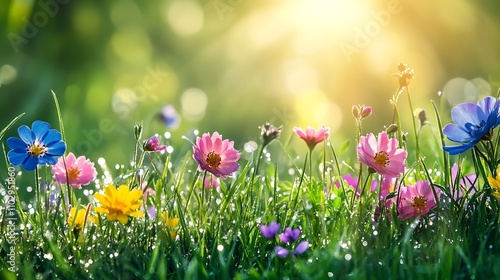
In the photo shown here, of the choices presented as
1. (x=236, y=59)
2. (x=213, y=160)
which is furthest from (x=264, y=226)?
(x=236, y=59)

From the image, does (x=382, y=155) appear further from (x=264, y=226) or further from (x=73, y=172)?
(x=73, y=172)

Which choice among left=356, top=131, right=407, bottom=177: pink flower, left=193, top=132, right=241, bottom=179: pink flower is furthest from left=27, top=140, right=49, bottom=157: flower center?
left=356, top=131, right=407, bottom=177: pink flower

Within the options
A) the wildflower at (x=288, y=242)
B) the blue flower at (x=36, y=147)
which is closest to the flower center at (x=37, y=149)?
the blue flower at (x=36, y=147)

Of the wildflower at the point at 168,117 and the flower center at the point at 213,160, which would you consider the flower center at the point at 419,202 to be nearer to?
the flower center at the point at 213,160

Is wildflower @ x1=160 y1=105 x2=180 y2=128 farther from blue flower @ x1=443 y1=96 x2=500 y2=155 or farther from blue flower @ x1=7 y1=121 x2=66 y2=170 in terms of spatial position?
blue flower @ x1=443 y1=96 x2=500 y2=155

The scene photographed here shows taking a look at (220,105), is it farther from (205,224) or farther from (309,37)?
(205,224)

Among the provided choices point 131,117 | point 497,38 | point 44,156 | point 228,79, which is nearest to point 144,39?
point 228,79
